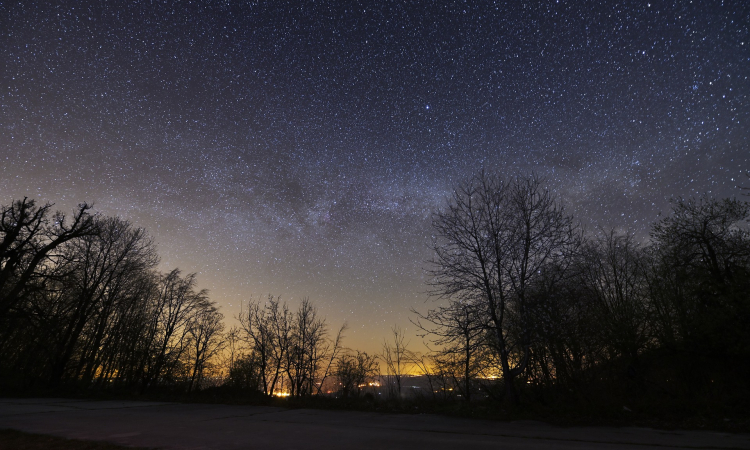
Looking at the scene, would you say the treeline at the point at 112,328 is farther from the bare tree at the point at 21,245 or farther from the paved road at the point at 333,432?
the paved road at the point at 333,432

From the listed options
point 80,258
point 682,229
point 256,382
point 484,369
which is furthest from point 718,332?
point 80,258

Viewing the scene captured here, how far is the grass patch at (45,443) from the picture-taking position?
7078mm

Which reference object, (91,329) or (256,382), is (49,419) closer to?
(256,382)

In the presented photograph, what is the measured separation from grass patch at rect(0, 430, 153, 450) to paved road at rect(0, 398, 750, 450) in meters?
0.43

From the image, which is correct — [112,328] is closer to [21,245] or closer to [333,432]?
[21,245]

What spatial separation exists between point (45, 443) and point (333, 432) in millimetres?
6150

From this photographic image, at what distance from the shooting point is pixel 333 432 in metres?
8.84

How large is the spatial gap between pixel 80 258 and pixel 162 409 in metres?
13.3

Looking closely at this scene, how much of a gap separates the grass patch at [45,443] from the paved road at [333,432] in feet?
1.40

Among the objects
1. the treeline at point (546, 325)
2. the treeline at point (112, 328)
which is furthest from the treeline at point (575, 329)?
the treeline at point (112, 328)

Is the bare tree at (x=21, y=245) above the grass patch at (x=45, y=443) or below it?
above

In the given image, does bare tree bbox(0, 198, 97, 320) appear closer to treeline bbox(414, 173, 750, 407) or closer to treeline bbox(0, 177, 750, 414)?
treeline bbox(0, 177, 750, 414)

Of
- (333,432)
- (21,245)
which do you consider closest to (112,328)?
(21,245)

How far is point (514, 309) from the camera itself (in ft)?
39.7
